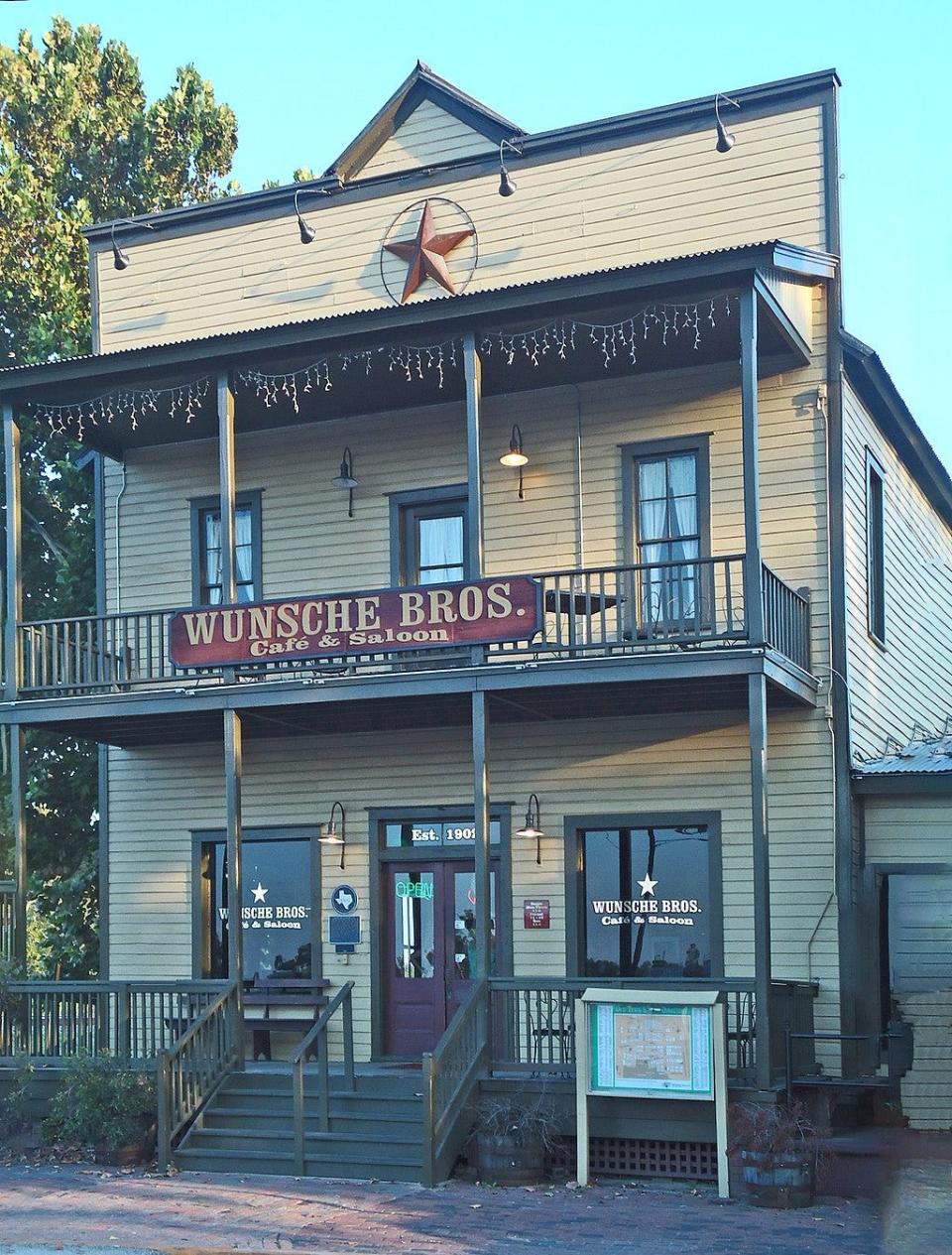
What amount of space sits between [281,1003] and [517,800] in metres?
3.45

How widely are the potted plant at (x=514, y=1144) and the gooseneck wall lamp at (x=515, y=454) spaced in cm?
679

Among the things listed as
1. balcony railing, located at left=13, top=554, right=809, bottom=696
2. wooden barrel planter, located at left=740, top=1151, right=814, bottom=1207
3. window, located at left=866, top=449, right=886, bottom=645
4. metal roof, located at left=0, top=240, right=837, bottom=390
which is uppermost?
metal roof, located at left=0, top=240, right=837, bottom=390

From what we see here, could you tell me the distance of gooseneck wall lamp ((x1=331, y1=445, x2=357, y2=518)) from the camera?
18578mm

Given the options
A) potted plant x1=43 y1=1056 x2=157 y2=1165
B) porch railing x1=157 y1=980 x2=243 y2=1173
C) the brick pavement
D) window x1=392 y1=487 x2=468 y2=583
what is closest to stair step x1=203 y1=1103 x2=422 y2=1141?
porch railing x1=157 y1=980 x2=243 y2=1173

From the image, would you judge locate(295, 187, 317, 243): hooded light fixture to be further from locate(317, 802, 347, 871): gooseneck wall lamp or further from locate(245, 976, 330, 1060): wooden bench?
locate(245, 976, 330, 1060): wooden bench

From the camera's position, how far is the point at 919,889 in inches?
657

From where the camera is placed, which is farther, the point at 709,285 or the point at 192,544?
the point at 192,544

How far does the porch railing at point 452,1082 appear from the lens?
44.6 ft

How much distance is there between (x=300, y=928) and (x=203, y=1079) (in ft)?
11.1

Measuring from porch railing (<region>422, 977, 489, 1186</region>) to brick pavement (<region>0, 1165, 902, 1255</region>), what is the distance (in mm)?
316

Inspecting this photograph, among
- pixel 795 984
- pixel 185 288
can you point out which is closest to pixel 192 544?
pixel 185 288

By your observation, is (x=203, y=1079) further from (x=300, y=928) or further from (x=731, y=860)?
(x=731, y=860)

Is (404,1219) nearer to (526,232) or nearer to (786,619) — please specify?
(786,619)

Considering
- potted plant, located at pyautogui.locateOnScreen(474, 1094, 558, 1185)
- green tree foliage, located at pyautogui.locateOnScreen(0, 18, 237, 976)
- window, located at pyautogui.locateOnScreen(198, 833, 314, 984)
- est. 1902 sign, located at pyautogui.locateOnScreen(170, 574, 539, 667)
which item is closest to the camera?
potted plant, located at pyautogui.locateOnScreen(474, 1094, 558, 1185)
